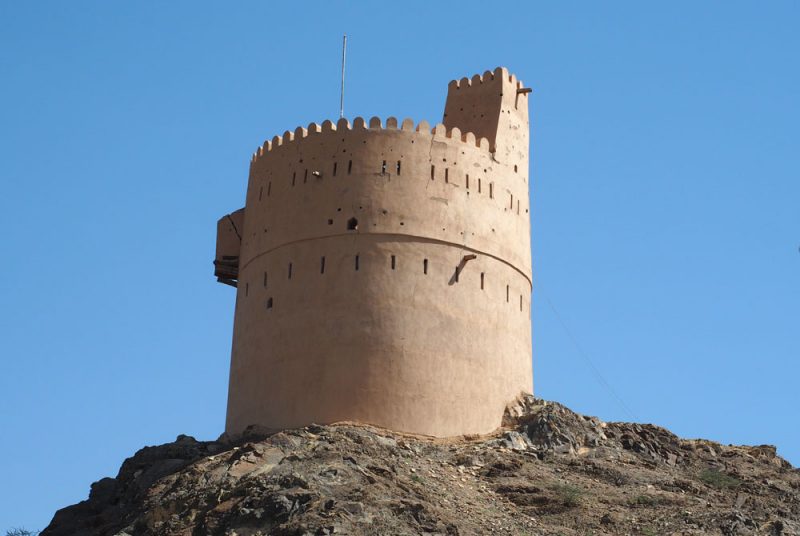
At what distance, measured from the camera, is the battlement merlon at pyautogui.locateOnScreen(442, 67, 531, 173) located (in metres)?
37.5

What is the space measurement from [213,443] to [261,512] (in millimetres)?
5974

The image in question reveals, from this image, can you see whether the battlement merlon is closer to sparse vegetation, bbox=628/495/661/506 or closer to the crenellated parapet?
the crenellated parapet

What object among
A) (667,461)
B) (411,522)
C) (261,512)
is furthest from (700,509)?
(261,512)

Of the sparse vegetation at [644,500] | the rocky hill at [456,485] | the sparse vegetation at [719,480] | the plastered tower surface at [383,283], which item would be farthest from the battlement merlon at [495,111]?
the sparse vegetation at [644,500]

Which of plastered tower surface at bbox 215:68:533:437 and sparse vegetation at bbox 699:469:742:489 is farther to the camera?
plastered tower surface at bbox 215:68:533:437

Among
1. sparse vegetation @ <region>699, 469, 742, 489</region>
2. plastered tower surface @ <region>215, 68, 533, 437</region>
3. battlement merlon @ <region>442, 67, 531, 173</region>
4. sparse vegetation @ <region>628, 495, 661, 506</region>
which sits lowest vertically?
sparse vegetation @ <region>628, 495, 661, 506</region>

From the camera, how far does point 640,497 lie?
31750mm

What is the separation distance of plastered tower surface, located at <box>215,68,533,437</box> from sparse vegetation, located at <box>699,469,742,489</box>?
4.50 meters

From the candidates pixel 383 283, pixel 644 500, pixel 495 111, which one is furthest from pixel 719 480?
pixel 495 111

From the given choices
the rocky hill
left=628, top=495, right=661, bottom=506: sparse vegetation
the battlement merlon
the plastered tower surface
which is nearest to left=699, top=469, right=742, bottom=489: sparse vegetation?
the rocky hill

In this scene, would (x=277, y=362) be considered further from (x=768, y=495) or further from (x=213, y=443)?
(x=768, y=495)

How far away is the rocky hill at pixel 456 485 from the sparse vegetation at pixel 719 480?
4cm

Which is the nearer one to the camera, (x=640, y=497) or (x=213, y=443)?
(x=640, y=497)

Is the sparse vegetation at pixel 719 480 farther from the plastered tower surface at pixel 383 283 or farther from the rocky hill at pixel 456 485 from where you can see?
the plastered tower surface at pixel 383 283
